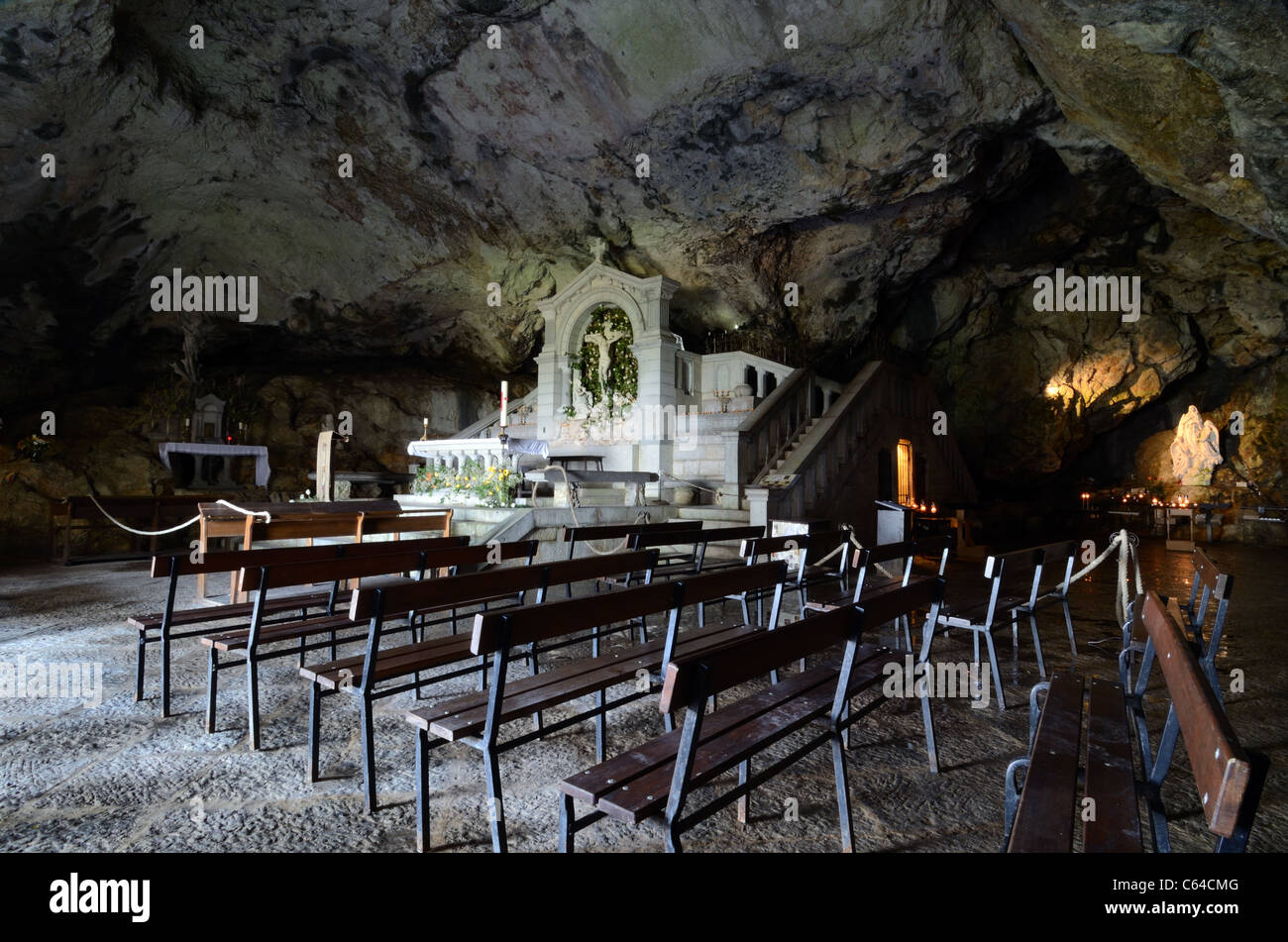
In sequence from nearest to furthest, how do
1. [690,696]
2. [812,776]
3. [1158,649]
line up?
[690,696] < [1158,649] < [812,776]

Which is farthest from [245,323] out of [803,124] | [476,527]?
[803,124]

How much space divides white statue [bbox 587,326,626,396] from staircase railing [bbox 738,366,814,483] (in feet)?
15.9

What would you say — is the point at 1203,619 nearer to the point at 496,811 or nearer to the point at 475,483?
the point at 496,811

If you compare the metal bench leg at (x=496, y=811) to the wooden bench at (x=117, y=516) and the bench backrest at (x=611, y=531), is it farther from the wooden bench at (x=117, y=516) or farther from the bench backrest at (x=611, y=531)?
the wooden bench at (x=117, y=516)

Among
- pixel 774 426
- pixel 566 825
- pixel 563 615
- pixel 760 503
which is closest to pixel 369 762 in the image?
pixel 563 615

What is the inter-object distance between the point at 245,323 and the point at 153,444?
166 inches

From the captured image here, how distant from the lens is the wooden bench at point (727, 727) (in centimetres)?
169

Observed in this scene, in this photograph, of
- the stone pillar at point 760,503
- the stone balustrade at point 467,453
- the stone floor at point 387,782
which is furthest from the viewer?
the stone balustrade at point 467,453

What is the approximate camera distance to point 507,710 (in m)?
2.30

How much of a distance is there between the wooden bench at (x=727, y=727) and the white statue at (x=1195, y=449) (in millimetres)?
20379

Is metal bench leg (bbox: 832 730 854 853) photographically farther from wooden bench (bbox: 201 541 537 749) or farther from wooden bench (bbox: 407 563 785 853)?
wooden bench (bbox: 201 541 537 749)

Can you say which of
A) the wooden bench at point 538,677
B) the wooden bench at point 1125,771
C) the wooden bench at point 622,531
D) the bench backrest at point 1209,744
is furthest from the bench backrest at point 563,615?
the wooden bench at point 622,531

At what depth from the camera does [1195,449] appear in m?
17.7

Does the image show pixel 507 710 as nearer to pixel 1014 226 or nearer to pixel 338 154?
pixel 338 154
